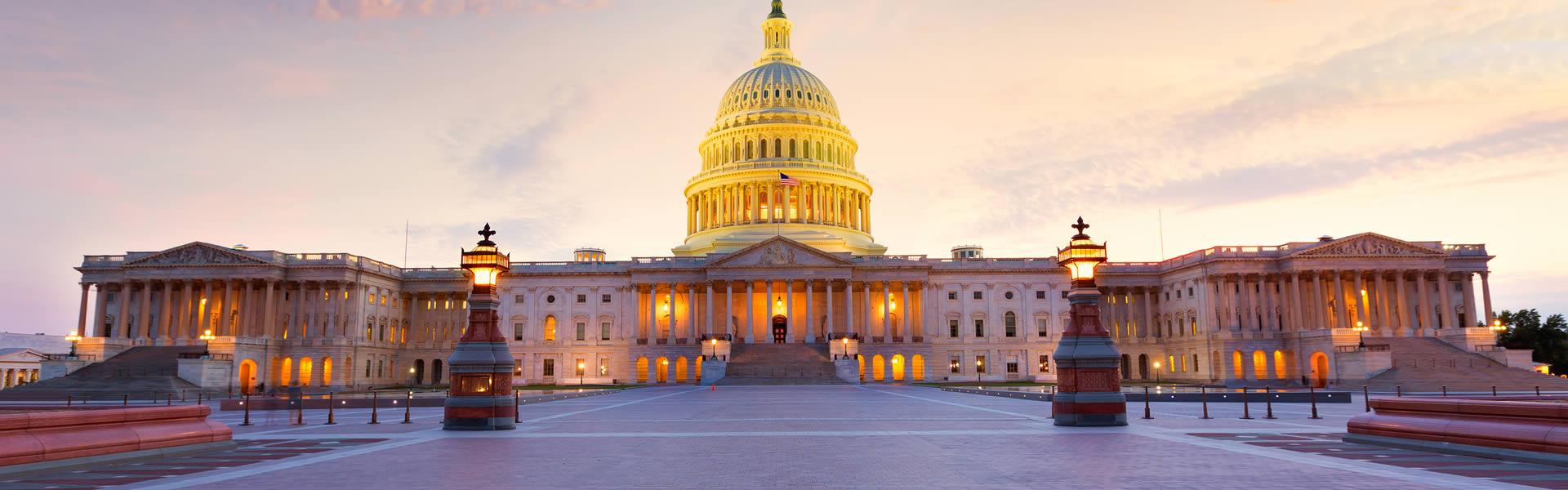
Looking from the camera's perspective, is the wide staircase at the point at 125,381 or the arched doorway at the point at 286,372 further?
the arched doorway at the point at 286,372

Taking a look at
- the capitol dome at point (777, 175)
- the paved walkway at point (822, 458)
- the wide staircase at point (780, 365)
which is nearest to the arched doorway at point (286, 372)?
the wide staircase at point (780, 365)

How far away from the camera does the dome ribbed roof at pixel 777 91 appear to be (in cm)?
12450

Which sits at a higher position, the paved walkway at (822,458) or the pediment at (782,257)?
the pediment at (782,257)

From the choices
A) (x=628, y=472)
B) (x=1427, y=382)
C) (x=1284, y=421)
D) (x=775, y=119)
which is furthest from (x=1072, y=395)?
(x=775, y=119)

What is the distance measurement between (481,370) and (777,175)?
91144 millimetres

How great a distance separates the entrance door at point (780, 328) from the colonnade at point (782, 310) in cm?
19

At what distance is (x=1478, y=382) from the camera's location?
68.3 metres

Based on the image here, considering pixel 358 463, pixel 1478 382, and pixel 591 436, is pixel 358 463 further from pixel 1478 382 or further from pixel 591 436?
pixel 1478 382

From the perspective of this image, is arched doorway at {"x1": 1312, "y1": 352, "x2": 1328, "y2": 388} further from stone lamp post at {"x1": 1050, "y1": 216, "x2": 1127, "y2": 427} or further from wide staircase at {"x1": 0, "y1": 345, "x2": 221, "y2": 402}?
wide staircase at {"x1": 0, "y1": 345, "x2": 221, "y2": 402}

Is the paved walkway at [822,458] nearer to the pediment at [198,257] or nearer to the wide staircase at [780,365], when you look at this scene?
the wide staircase at [780,365]

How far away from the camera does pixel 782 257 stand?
319 ft

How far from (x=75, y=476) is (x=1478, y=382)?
7922 cm

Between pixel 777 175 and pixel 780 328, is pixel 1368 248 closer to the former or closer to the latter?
pixel 780 328

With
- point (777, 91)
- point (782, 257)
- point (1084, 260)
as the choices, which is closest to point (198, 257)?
point (782, 257)
